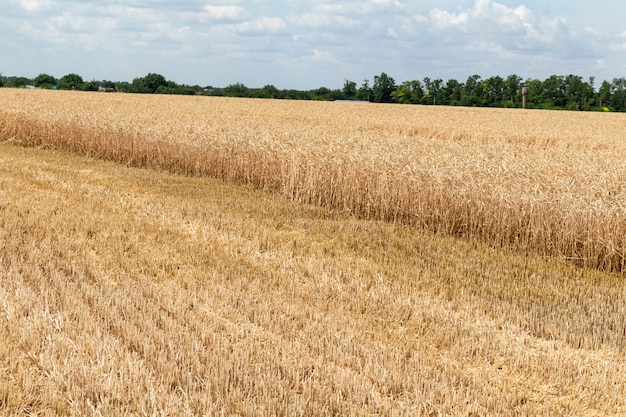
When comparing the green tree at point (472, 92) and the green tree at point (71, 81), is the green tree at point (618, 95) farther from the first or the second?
the green tree at point (71, 81)

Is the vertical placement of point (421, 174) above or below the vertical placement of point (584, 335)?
above

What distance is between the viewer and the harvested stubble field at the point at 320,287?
15.7 ft

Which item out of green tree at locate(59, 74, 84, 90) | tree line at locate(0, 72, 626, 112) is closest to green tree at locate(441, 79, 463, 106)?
tree line at locate(0, 72, 626, 112)

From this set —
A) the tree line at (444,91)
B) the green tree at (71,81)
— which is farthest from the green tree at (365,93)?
the green tree at (71,81)

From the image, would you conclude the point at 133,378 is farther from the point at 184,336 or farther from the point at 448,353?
the point at 448,353

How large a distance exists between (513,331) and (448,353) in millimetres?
1055

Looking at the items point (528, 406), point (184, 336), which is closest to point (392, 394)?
point (528, 406)

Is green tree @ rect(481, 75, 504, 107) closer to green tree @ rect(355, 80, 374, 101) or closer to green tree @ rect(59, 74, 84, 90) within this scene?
green tree @ rect(355, 80, 374, 101)

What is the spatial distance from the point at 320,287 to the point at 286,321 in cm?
130

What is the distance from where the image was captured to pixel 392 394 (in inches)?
187

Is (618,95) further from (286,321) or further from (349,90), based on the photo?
(286,321)

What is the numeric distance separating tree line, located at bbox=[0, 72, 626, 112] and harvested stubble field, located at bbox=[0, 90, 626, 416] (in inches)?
2657

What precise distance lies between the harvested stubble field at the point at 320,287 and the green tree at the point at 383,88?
8066 centimetres

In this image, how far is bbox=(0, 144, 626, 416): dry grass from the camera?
4.68 m
